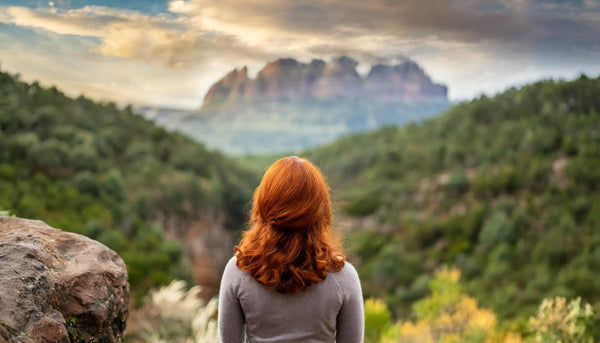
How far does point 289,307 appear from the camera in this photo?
129 cm

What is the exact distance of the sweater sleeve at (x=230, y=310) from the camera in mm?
1325

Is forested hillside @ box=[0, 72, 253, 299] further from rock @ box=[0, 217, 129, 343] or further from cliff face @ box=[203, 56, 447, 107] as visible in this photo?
cliff face @ box=[203, 56, 447, 107]

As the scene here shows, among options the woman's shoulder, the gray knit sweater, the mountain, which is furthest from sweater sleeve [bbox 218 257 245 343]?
the mountain

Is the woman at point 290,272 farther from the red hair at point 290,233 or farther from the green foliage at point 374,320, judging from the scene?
the green foliage at point 374,320

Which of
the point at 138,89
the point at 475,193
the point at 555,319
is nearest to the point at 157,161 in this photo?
the point at 138,89

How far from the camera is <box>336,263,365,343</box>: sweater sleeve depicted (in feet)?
4.36

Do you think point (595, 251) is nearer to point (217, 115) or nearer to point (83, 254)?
point (83, 254)

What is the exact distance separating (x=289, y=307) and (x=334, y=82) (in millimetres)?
80135

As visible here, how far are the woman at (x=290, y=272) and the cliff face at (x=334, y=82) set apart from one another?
6953 cm

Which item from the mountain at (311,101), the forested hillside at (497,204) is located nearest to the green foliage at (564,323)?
the forested hillside at (497,204)

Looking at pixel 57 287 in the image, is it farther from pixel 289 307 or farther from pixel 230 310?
pixel 289 307

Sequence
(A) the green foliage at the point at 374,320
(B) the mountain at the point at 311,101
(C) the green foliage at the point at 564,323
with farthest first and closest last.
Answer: (B) the mountain at the point at 311,101 < (A) the green foliage at the point at 374,320 < (C) the green foliage at the point at 564,323

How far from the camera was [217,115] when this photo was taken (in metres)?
64.1

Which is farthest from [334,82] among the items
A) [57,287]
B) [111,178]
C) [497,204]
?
[57,287]
